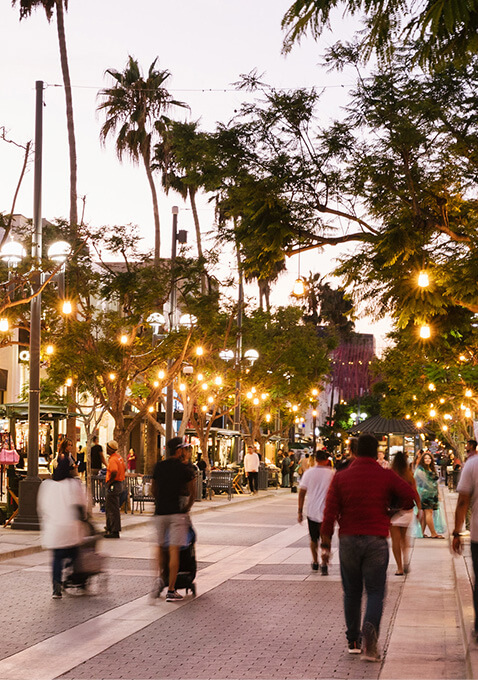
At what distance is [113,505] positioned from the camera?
64.4 ft

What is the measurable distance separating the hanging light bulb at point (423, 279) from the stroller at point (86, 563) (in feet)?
17.9

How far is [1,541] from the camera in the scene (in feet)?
59.0

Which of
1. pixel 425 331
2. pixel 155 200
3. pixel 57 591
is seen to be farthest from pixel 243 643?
pixel 155 200

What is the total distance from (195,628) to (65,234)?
23.3m

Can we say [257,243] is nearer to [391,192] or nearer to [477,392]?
[391,192]

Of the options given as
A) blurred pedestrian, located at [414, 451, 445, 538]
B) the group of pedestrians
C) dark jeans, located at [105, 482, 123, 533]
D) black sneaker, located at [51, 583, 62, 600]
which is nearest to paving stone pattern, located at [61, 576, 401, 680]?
the group of pedestrians

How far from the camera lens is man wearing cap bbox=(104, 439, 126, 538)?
64.0 feet

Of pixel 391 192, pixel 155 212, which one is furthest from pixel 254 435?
pixel 391 192

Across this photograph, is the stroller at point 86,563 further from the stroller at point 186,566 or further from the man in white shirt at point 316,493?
the man in white shirt at point 316,493

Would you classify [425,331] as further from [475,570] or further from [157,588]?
[475,570]

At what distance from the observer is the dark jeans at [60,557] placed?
1181cm

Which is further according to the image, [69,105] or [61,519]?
[69,105]

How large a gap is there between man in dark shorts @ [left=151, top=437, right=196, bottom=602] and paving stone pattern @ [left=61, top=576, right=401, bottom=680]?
0.45 metres

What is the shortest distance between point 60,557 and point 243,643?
348cm
